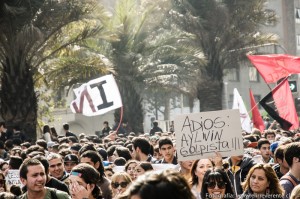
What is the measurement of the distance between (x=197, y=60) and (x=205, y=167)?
78.7ft

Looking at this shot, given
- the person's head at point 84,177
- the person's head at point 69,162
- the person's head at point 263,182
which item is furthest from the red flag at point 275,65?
the person's head at point 84,177

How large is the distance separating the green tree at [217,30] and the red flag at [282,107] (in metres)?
16.3

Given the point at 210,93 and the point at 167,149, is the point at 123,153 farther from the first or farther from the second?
the point at 210,93

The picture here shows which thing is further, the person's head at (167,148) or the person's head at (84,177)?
the person's head at (167,148)

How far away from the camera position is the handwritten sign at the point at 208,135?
8.69m

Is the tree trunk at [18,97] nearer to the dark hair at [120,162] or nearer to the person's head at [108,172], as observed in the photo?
the dark hair at [120,162]

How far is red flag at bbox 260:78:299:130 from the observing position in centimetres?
1596

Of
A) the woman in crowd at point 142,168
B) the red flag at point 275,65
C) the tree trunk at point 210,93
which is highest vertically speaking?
the tree trunk at point 210,93

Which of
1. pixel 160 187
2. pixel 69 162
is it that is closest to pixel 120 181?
pixel 69 162

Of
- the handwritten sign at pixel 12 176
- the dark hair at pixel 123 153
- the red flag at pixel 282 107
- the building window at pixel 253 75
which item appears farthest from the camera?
the building window at pixel 253 75

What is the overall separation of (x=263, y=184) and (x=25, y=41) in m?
16.5

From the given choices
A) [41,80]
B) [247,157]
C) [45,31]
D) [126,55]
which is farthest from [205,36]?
[247,157]

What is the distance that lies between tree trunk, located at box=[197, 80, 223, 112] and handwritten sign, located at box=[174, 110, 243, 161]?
2611 cm

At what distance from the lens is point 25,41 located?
904 inches
